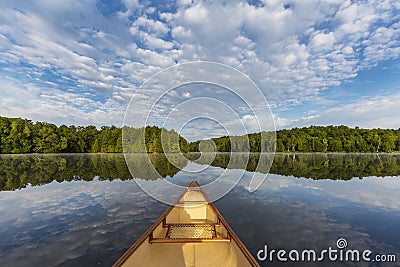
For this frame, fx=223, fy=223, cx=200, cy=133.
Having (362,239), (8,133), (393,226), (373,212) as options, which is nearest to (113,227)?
(362,239)

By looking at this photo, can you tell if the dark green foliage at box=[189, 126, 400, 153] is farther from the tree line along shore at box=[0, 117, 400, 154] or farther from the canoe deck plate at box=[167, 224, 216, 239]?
the canoe deck plate at box=[167, 224, 216, 239]

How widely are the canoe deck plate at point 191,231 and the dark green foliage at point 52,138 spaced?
3985 cm

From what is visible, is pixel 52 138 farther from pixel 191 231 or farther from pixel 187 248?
pixel 187 248

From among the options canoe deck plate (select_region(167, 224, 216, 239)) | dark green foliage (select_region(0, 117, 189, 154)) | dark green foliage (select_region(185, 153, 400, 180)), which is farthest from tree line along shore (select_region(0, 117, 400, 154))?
canoe deck plate (select_region(167, 224, 216, 239))

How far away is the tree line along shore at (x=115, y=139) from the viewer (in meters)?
53.1

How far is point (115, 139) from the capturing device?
63.0 m

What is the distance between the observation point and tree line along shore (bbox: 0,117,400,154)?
174ft

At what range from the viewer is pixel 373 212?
8.83 metres

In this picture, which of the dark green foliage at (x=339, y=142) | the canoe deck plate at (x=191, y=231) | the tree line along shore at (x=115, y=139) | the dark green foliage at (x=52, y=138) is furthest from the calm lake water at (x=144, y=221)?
the dark green foliage at (x=339, y=142)

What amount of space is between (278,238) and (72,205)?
8217 millimetres

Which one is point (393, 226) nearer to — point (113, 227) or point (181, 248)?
point (181, 248)

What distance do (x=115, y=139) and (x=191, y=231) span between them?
6252cm

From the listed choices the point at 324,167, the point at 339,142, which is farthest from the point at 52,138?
the point at 339,142

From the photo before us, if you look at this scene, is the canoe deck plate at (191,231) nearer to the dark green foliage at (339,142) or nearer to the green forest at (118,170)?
the green forest at (118,170)
